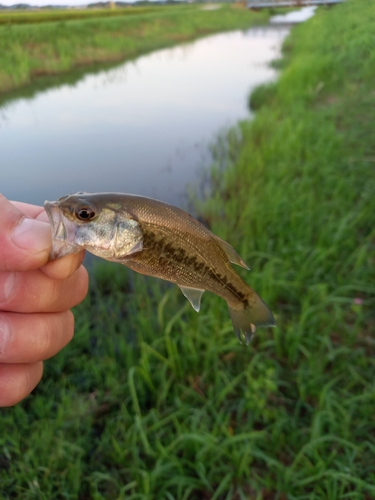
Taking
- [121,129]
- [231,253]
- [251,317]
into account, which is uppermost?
[231,253]

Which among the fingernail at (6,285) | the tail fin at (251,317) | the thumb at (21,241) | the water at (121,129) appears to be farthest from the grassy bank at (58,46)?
the tail fin at (251,317)

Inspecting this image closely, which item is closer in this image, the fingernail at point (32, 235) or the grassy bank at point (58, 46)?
the fingernail at point (32, 235)

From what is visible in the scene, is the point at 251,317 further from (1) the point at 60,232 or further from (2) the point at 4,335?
(2) the point at 4,335

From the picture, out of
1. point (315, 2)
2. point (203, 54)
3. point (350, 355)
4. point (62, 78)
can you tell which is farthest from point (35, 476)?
point (203, 54)

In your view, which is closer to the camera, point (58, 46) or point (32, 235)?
point (32, 235)

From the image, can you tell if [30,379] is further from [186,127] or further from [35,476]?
[186,127]

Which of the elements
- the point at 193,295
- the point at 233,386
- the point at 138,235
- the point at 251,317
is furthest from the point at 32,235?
the point at 233,386

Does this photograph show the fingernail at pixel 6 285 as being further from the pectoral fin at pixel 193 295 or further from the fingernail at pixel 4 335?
the pectoral fin at pixel 193 295
